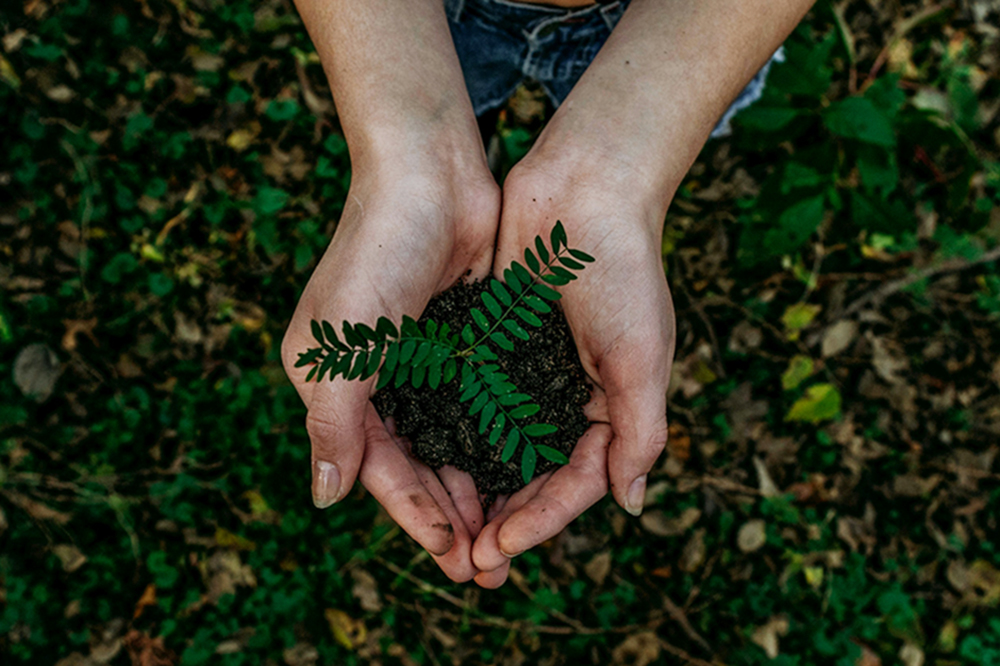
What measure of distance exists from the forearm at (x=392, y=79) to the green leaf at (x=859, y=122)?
1.79m

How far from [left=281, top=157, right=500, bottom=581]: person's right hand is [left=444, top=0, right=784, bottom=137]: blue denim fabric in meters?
0.71

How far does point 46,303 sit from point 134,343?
1.70 ft

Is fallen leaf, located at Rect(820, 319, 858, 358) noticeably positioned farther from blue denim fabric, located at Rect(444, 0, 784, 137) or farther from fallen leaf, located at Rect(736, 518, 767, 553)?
blue denim fabric, located at Rect(444, 0, 784, 137)

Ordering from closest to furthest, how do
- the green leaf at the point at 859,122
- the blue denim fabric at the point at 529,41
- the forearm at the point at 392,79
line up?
the forearm at the point at 392,79 < the blue denim fabric at the point at 529,41 < the green leaf at the point at 859,122

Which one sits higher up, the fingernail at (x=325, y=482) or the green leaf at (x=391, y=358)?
the green leaf at (x=391, y=358)

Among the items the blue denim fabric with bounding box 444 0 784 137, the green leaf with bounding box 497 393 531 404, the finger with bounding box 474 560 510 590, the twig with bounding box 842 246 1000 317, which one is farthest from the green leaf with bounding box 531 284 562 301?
the twig with bounding box 842 246 1000 317

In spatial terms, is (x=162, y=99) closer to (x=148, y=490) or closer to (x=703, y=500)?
(x=148, y=490)

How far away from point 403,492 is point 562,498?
1.77 feet

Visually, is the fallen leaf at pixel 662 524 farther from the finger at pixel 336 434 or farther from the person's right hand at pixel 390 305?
the finger at pixel 336 434

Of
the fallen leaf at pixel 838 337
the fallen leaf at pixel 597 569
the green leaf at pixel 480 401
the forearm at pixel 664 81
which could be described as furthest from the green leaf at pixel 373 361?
the fallen leaf at pixel 838 337

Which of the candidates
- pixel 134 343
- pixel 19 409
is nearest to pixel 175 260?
pixel 134 343

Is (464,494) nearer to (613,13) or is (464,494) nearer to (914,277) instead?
(613,13)

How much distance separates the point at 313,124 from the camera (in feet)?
12.3

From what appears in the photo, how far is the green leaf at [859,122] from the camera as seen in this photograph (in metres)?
3.13
